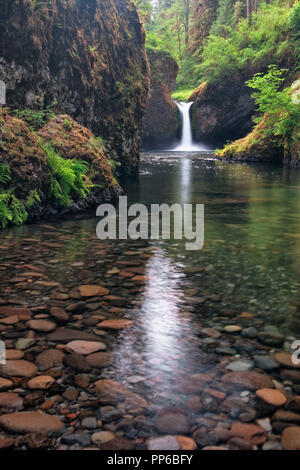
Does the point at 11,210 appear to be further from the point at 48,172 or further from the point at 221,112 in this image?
the point at 221,112

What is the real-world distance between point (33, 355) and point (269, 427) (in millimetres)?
1392

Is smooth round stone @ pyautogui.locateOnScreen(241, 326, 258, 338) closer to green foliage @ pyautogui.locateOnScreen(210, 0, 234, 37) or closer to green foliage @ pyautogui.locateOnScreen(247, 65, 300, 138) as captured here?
green foliage @ pyautogui.locateOnScreen(247, 65, 300, 138)

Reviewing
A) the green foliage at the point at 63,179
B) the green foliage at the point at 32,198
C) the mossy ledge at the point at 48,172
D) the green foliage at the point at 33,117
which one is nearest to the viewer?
the mossy ledge at the point at 48,172

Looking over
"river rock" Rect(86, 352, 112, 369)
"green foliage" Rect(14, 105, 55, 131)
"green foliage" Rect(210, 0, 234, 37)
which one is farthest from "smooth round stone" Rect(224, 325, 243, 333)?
"green foliage" Rect(210, 0, 234, 37)

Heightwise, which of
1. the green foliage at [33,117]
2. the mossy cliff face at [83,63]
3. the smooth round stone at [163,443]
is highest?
the mossy cliff face at [83,63]

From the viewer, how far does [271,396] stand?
1998mm

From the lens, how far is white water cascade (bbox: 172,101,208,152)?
3600cm

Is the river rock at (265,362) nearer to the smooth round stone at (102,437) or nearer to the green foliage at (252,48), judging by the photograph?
the smooth round stone at (102,437)

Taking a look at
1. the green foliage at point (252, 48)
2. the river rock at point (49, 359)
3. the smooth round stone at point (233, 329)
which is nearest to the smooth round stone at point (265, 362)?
the smooth round stone at point (233, 329)

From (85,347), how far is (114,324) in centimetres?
40

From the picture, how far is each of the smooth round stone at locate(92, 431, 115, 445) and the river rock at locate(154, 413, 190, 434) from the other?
8.4 inches

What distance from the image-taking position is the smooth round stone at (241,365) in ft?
7.41
